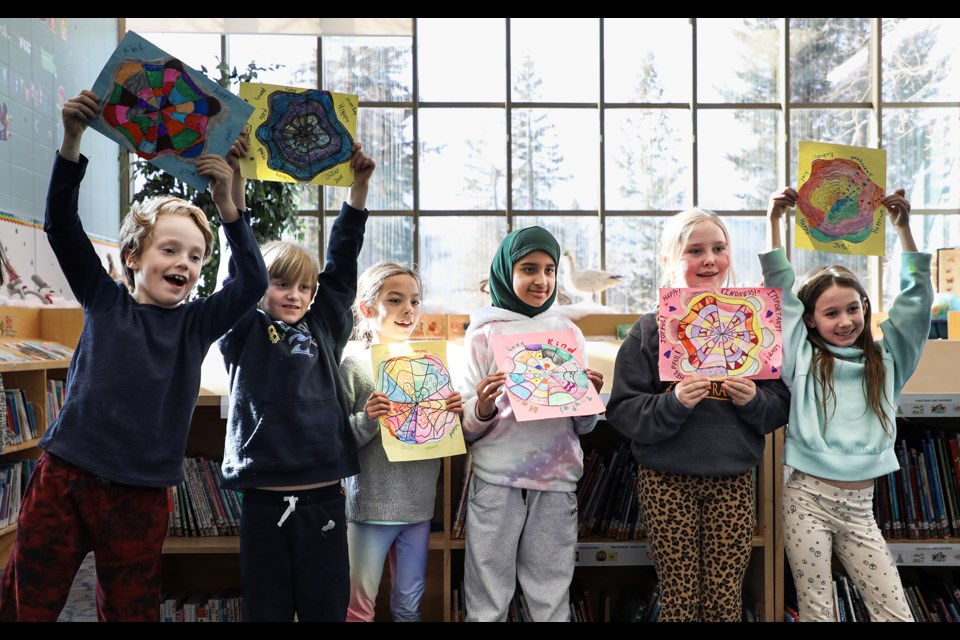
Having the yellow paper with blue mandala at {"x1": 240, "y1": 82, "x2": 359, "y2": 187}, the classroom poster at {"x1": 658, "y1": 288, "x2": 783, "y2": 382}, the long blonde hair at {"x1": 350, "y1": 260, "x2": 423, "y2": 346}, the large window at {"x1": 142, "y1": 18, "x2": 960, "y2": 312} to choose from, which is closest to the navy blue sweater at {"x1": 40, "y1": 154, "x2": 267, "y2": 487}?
the yellow paper with blue mandala at {"x1": 240, "y1": 82, "x2": 359, "y2": 187}

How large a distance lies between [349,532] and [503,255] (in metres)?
0.89

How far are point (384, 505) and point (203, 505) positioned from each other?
641mm

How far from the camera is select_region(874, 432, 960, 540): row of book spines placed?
8.00ft

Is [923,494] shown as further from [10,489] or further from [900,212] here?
[10,489]

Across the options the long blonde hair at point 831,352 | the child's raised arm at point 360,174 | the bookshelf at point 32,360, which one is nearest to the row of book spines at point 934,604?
the long blonde hair at point 831,352

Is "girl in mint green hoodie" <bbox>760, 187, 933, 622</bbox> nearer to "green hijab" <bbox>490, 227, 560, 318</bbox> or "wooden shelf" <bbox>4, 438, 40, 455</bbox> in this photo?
"green hijab" <bbox>490, 227, 560, 318</bbox>

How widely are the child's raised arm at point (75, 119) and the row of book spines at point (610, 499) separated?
170 cm

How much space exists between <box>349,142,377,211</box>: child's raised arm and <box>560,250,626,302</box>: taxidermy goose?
3.38 metres

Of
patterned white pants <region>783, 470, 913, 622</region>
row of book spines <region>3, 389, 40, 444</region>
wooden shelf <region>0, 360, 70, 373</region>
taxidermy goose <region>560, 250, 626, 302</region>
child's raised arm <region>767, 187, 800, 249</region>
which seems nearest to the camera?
patterned white pants <region>783, 470, 913, 622</region>

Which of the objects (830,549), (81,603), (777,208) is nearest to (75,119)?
(81,603)

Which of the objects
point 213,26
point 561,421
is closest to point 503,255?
point 561,421

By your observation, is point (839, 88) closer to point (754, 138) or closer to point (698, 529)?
point (754, 138)

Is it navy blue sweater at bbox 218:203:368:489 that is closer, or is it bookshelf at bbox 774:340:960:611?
navy blue sweater at bbox 218:203:368:489

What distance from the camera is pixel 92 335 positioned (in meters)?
1.70
